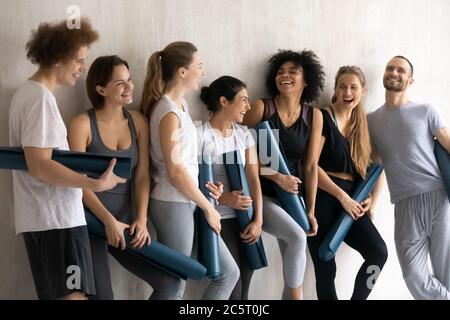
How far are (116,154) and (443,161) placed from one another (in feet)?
6.04

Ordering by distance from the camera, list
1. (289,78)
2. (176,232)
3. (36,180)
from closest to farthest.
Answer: (36,180), (176,232), (289,78)

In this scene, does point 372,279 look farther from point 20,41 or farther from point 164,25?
point 20,41

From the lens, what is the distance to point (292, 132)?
3346 millimetres

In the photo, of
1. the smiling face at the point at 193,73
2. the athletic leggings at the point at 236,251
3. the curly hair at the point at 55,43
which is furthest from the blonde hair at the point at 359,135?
the curly hair at the point at 55,43

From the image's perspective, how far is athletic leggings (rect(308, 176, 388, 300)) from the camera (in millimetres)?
3428

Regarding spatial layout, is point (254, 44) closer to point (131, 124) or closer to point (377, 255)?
point (131, 124)

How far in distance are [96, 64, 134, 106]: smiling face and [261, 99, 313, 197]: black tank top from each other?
32.1 inches

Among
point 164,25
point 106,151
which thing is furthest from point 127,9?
point 106,151

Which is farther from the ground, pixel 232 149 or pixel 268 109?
pixel 268 109

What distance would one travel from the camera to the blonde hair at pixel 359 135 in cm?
351

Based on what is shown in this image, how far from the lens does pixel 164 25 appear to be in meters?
3.18

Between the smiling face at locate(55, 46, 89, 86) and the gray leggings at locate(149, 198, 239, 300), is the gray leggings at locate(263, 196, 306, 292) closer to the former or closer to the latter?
the gray leggings at locate(149, 198, 239, 300)

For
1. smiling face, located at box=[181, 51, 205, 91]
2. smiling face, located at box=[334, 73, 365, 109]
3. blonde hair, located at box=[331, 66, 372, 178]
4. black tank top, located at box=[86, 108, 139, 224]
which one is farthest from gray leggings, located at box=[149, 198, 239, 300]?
smiling face, located at box=[334, 73, 365, 109]

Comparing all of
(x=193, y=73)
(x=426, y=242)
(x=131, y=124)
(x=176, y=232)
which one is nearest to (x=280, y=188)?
(x=176, y=232)
